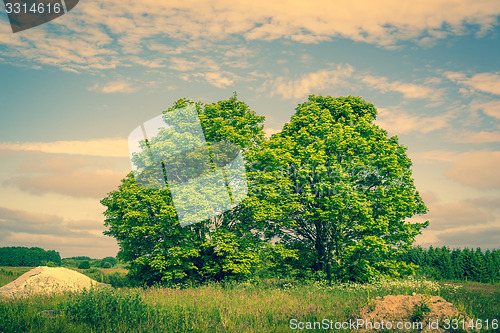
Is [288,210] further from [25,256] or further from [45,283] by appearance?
[25,256]

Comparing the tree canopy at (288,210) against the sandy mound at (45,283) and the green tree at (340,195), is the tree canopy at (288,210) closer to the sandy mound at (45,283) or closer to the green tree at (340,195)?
the green tree at (340,195)

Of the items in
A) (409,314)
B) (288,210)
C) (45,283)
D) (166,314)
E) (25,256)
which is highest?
(288,210)

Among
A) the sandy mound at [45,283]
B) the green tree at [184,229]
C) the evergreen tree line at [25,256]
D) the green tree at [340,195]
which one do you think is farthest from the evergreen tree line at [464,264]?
the evergreen tree line at [25,256]

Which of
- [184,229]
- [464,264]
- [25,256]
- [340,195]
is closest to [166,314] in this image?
[184,229]

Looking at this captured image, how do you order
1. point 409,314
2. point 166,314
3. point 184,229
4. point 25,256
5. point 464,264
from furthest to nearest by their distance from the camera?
point 25,256 < point 464,264 < point 184,229 < point 166,314 < point 409,314

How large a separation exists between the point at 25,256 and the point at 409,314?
364 ft

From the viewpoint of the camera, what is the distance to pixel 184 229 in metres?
24.0

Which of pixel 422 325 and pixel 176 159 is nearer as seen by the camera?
pixel 422 325

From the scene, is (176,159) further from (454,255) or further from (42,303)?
(454,255)

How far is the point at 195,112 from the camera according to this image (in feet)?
88.2

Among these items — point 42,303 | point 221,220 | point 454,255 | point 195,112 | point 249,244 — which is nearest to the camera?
point 42,303

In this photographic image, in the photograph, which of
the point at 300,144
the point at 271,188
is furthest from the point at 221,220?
the point at 300,144

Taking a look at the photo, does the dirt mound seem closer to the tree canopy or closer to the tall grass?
the tall grass

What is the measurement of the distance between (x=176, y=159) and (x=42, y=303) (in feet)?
41.5
